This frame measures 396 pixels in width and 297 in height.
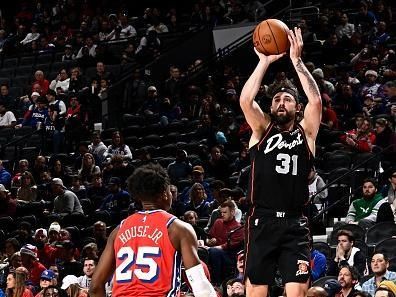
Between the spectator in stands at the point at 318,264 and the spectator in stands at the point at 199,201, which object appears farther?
the spectator in stands at the point at 199,201

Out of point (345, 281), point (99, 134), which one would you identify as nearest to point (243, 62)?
point (99, 134)

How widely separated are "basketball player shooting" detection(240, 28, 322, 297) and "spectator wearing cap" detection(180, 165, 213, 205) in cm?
827

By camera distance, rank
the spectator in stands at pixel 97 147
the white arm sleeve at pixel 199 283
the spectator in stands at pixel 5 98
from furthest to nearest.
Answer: the spectator in stands at pixel 5 98 → the spectator in stands at pixel 97 147 → the white arm sleeve at pixel 199 283

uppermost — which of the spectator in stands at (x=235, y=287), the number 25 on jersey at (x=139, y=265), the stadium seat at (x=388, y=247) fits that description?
the number 25 on jersey at (x=139, y=265)

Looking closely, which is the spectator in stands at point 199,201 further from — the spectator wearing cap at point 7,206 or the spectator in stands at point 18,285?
the spectator wearing cap at point 7,206

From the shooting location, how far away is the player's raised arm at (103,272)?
21.7 ft

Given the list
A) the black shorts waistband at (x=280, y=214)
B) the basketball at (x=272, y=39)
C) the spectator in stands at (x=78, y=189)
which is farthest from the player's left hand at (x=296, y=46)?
the spectator in stands at (x=78, y=189)

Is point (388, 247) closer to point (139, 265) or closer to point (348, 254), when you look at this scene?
point (348, 254)

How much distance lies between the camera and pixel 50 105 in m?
22.1

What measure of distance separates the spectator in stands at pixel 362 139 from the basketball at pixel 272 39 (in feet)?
26.1

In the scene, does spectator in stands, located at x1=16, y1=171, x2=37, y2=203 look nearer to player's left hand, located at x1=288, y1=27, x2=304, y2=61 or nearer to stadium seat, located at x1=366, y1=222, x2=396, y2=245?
stadium seat, located at x1=366, y1=222, x2=396, y2=245

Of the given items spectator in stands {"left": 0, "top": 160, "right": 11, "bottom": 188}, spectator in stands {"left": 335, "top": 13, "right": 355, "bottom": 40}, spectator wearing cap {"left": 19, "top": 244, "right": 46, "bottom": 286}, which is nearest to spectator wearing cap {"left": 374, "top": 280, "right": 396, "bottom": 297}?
spectator wearing cap {"left": 19, "top": 244, "right": 46, "bottom": 286}

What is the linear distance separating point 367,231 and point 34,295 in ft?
15.2

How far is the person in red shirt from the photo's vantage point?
21.2 ft
